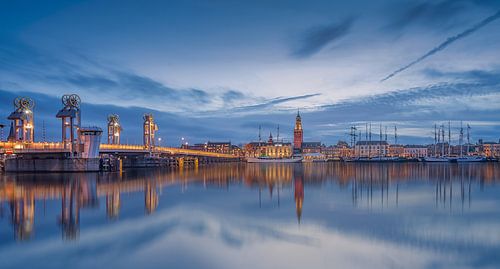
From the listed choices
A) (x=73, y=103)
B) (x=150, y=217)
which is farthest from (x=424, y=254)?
(x=73, y=103)

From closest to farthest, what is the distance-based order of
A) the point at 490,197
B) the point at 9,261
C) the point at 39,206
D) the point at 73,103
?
the point at 9,261 < the point at 39,206 < the point at 490,197 < the point at 73,103

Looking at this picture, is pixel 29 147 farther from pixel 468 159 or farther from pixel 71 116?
pixel 468 159

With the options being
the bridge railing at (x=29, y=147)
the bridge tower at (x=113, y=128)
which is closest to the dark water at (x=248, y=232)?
the bridge railing at (x=29, y=147)

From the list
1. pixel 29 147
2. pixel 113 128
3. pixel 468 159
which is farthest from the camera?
pixel 468 159

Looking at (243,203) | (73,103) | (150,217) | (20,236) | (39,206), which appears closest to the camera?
(20,236)

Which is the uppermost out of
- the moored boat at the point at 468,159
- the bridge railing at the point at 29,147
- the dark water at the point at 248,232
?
the bridge railing at the point at 29,147

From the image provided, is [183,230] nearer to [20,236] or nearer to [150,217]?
[150,217]

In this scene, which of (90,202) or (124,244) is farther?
(90,202)

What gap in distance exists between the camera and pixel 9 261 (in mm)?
Result: 12312

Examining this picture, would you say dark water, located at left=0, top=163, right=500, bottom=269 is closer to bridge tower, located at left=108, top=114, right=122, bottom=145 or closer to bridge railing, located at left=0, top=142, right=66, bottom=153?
bridge railing, located at left=0, top=142, right=66, bottom=153

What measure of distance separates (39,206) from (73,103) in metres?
41.0

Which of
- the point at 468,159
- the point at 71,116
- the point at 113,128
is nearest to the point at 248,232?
the point at 71,116

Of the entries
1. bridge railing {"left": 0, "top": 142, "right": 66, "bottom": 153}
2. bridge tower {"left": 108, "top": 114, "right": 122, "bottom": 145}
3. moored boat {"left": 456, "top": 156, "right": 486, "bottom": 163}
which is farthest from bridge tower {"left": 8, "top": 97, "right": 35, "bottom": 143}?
moored boat {"left": 456, "top": 156, "right": 486, "bottom": 163}

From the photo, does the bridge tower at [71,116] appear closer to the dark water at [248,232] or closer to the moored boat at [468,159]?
the dark water at [248,232]
